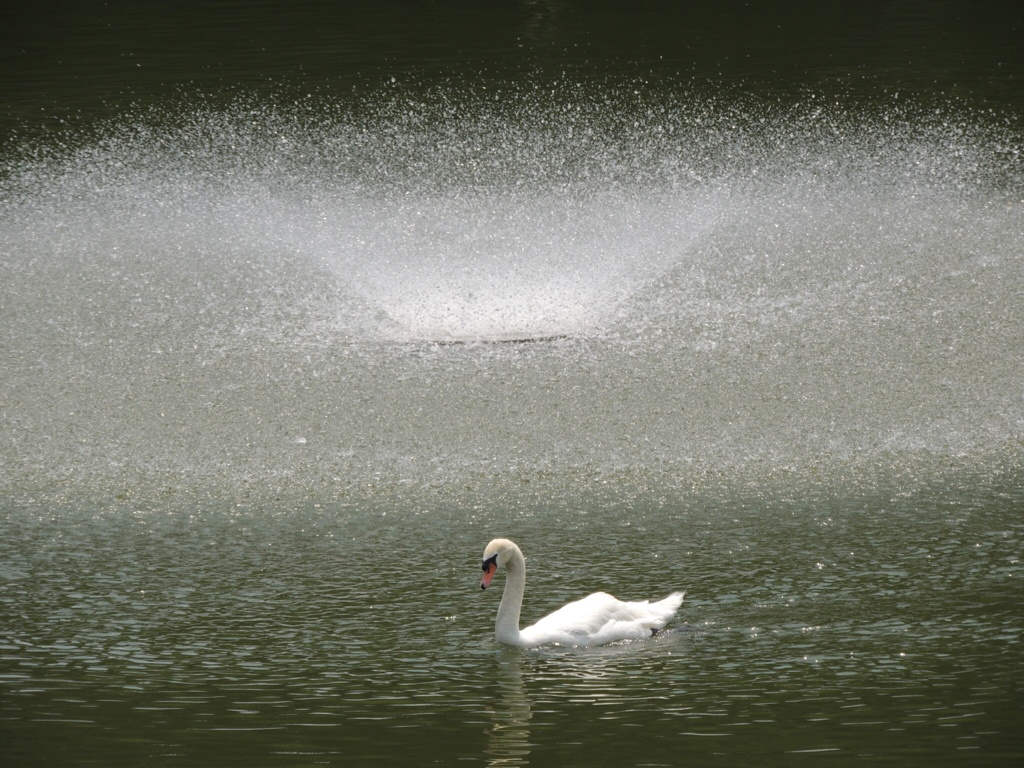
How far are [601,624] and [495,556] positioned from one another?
15.4 inches

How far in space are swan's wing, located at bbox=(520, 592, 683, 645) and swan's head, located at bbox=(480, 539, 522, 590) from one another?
21 centimetres

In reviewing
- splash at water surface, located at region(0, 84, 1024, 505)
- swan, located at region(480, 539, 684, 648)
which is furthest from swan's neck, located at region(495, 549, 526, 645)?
splash at water surface, located at region(0, 84, 1024, 505)

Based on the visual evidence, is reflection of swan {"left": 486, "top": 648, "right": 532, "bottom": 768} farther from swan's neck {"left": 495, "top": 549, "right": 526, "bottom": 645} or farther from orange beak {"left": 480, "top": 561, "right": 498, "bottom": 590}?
orange beak {"left": 480, "top": 561, "right": 498, "bottom": 590}

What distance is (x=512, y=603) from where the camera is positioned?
4840mm

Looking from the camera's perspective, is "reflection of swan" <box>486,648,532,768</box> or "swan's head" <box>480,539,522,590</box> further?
"swan's head" <box>480,539,522,590</box>

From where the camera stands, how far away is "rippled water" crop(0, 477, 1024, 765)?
4.11 meters

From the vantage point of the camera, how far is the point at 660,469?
21.6ft

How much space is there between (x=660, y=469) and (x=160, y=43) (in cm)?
1233

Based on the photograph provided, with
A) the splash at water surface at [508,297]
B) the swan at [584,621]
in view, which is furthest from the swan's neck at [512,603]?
the splash at water surface at [508,297]

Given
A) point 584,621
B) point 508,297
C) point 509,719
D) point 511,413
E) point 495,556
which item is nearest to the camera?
point 509,719

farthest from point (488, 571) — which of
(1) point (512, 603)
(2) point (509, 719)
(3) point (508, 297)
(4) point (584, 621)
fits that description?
(3) point (508, 297)

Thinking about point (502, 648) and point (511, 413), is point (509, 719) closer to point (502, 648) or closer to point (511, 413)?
point (502, 648)

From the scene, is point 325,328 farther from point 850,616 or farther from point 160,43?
point 160,43

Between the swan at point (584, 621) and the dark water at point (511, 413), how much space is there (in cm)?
6
